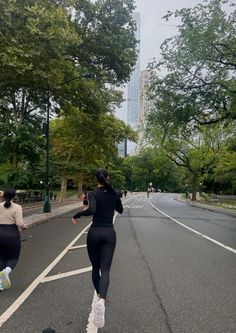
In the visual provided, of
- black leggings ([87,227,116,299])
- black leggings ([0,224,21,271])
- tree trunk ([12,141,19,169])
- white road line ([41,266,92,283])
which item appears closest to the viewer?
black leggings ([87,227,116,299])

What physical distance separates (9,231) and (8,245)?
0.22 m

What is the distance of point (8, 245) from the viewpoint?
7781 mm

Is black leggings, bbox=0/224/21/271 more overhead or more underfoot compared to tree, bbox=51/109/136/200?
more underfoot

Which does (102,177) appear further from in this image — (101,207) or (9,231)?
(9,231)

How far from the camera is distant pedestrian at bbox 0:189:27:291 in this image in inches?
306

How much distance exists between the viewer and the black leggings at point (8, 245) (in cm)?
775

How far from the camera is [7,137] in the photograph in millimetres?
38344

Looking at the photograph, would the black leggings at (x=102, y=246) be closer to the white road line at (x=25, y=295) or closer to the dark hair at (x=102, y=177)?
the dark hair at (x=102, y=177)

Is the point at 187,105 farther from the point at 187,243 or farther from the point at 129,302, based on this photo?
the point at 129,302

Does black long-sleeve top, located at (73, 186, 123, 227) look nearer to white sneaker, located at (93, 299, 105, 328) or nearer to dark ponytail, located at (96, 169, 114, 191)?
dark ponytail, located at (96, 169, 114, 191)

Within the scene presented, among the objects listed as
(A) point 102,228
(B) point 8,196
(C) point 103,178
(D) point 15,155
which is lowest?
(A) point 102,228

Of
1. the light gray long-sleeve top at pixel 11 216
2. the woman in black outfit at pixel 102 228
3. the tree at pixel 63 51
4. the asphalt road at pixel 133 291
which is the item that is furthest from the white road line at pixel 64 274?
the tree at pixel 63 51

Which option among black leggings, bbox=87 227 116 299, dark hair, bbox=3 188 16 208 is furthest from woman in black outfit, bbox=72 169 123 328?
dark hair, bbox=3 188 16 208

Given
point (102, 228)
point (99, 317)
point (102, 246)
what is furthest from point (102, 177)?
point (99, 317)
